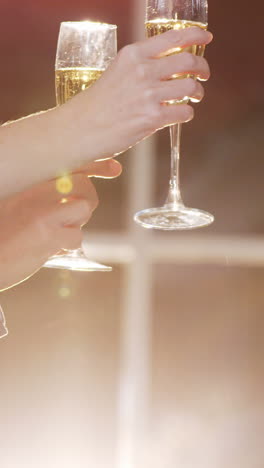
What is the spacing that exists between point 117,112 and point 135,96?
0.02 metres

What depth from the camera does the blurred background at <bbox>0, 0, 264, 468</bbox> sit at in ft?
10.5

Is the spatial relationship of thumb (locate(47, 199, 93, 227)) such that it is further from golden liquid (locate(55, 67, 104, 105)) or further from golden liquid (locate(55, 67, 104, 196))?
golden liquid (locate(55, 67, 104, 105))

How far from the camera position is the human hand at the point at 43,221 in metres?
1.16

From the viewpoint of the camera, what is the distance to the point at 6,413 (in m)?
3.22

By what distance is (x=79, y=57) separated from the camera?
1.19 m

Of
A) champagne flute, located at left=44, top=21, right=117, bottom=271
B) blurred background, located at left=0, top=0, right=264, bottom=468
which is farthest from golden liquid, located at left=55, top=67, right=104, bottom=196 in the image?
blurred background, located at left=0, top=0, right=264, bottom=468

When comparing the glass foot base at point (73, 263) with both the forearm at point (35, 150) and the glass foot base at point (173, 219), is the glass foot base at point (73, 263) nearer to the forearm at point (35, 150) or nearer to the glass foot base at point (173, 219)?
the glass foot base at point (173, 219)

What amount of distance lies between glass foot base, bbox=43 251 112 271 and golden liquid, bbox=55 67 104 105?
0.71ft

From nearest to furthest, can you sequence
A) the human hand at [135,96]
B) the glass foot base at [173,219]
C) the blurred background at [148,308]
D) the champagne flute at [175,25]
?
the human hand at [135,96], the champagne flute at [175,25], the glass foot base at [173,219], the blurred background at [148,308]

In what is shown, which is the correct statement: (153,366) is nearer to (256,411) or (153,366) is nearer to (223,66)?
(256,411)

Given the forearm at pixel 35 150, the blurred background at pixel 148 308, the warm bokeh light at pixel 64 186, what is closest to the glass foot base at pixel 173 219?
the warm bokeh light at pixel 64 186

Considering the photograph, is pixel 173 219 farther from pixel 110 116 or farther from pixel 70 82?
pixel 110 116

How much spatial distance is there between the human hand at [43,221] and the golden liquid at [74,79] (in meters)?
0.09

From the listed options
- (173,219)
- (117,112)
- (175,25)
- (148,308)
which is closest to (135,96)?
(117,112)
